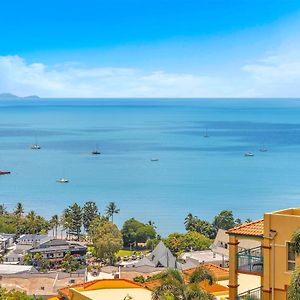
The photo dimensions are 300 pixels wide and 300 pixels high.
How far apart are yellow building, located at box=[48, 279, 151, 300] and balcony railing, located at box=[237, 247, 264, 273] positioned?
4.90 m

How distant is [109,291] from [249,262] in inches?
280

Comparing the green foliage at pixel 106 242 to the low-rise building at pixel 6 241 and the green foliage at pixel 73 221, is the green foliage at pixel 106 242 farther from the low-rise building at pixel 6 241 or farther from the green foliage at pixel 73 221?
the green foliage at pixel 73 221

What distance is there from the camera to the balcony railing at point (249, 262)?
18141 mm

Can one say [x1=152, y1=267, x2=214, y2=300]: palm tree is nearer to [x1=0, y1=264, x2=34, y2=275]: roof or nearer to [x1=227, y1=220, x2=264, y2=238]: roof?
[x1=227, y1=220, x2=264, y2=238]: roof

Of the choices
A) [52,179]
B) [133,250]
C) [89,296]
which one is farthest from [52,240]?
[52,179]

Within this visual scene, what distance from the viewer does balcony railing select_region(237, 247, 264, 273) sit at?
59.5 ft

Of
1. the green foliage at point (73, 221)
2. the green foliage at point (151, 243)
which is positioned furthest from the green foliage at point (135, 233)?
the green foliage at point (73, 221)

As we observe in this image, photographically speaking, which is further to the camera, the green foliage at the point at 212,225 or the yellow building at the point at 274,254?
the green foliage at the point at 212,225

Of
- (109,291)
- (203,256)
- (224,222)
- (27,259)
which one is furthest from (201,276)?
(224,222)

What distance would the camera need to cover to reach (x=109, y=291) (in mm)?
24000

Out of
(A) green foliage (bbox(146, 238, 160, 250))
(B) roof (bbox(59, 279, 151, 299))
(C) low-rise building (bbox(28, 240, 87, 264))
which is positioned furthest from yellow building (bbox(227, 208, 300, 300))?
(A) green foliage (bbox(146, 238, 160, 250))

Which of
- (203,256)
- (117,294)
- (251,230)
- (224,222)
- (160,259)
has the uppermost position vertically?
(251,230)

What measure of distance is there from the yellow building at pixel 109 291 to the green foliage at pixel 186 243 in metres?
43.8

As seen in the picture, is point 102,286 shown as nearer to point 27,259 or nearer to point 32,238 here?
point 27,259
